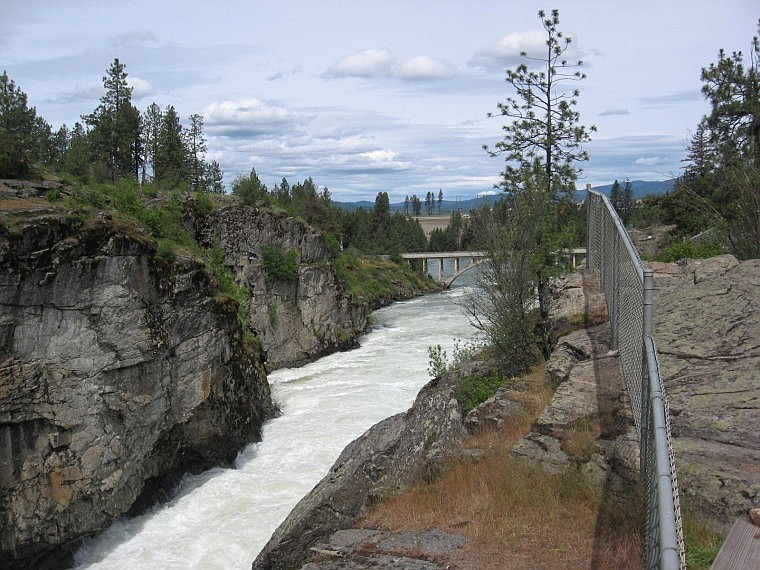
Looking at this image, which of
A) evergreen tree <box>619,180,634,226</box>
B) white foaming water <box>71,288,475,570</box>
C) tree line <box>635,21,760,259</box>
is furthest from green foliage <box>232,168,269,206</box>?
evergreen tree <box>619,180,634,226</box>

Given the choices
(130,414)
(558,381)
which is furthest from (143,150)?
(558,381)

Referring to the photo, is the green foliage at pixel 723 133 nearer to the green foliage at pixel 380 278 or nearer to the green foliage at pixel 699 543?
the green foliage at pixel 699 543

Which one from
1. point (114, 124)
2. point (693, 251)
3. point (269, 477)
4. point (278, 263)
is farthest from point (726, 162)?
point (114, 124)

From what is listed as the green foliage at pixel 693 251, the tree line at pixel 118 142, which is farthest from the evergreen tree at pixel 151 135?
the green foliage at pixel 693 251

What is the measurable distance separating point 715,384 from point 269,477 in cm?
1359

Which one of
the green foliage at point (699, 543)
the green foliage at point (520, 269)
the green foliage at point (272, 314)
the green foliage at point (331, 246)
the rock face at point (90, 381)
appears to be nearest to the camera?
the green foliage at point (699, 543)

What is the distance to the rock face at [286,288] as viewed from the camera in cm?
3025

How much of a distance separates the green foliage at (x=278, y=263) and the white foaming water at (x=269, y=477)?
16.1 ft

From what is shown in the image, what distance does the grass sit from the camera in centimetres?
607

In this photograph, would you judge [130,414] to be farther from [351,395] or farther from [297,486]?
[351,395]

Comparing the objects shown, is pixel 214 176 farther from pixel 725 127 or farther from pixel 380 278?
pixel 725 127

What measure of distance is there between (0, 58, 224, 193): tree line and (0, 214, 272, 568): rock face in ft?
48.6

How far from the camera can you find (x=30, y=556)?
13875 millimetres

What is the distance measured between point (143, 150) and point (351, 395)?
34.0 metres
